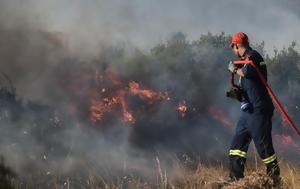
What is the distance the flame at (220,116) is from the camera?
32.9ft

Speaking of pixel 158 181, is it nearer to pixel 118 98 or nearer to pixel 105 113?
pixel 105 113

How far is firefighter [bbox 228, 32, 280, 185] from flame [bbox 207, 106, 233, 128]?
4.41 meters

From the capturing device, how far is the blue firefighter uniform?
535 cm

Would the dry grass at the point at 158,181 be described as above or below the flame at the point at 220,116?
below

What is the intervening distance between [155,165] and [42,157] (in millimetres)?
1883

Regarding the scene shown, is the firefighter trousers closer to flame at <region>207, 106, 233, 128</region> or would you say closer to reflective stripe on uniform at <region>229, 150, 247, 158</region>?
reflective stripe on uniform at <region>229, 150, 247, 158</region>

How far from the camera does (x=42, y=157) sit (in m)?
7.16

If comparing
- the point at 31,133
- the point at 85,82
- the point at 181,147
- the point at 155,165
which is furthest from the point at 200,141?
the point at 31,133

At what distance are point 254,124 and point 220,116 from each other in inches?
187

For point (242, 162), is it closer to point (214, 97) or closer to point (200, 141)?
point (200, 141)

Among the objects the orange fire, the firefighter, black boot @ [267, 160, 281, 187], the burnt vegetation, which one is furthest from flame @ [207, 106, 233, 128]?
black boot @ [267, 160, 281, 187]

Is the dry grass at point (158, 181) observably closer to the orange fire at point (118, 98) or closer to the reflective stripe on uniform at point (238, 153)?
the reflective stripe on uniform at point (238, 153)

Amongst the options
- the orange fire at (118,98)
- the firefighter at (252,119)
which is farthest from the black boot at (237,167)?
the orange fire at (118,98)

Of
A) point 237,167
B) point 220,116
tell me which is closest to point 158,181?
point 237,167
